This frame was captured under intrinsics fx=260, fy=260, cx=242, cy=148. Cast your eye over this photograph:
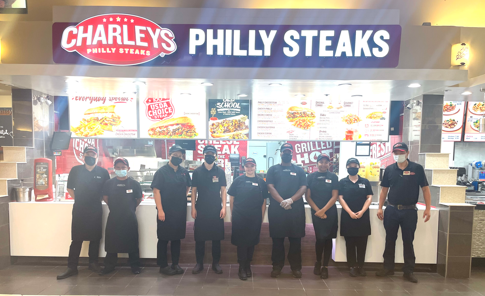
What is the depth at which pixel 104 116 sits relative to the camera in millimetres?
4812

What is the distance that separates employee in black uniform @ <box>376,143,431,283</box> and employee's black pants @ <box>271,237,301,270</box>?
1284 millimetres

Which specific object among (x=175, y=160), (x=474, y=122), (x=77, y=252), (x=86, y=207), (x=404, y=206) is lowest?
(x=77, y=252)

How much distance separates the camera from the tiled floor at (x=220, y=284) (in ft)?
11.3

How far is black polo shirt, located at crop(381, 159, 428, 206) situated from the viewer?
3779 millimetres

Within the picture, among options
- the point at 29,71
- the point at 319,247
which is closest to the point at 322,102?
the point at 319,247

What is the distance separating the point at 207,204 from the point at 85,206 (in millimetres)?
1792

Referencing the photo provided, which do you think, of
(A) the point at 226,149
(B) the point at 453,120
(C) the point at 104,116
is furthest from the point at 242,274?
(B) the point at 453,120

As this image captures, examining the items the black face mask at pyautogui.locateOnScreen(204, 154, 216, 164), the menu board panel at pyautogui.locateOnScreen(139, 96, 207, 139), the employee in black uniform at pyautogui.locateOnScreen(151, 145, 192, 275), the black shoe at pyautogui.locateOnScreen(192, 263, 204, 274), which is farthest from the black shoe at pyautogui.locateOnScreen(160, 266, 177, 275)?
the menu board panel at pyautogui.locateOnScreen(139, 96, 207, 139)

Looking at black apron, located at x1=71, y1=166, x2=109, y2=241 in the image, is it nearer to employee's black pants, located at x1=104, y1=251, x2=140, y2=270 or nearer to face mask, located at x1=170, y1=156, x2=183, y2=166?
employee's black pants, located at x1=104, y1=251, x2=140, y2=270

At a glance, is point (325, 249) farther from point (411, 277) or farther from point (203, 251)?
point (203, 251)

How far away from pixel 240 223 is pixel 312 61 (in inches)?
98.0

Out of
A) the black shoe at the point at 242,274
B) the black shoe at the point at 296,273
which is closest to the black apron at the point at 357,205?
the black shoe at the point at 296,273

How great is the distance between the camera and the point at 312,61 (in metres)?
3.60

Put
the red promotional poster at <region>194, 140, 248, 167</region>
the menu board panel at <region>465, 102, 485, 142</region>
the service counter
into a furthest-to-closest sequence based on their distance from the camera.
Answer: the red promotional poster at <region>194, 140, 248, 167</region>
the menu board panel at <region>465, 102, 485, 142</region>
the service counter
